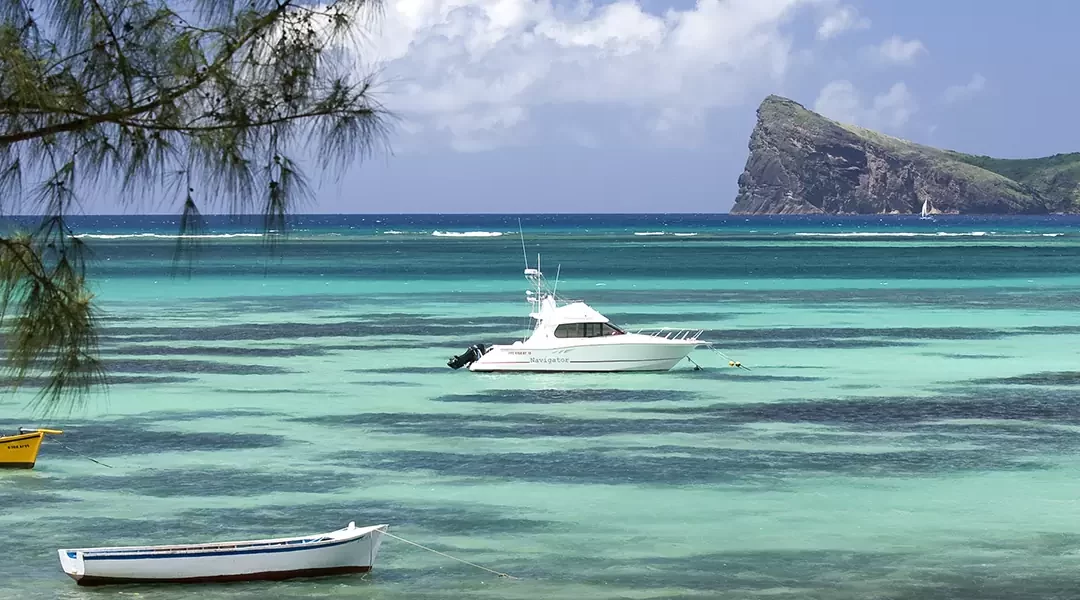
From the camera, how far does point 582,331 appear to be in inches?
1303

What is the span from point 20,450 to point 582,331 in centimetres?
1432

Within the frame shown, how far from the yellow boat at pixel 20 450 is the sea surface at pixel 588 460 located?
0.33 m

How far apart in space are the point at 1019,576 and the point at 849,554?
175 centimetres

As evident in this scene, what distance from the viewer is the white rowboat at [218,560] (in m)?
15.0

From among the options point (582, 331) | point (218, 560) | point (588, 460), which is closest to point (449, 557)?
point (218, 560)

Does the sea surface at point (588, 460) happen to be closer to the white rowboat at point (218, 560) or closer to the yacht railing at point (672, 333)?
the white rowboat at point (218, 560)

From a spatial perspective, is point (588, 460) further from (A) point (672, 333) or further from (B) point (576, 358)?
(A) point (672, 333)

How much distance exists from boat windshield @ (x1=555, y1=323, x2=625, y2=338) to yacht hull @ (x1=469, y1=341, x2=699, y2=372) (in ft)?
1.17

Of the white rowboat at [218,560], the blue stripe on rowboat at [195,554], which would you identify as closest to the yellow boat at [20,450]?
the white rowboat at [218,560]

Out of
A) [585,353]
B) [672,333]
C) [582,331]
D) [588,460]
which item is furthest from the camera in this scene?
[672,333]

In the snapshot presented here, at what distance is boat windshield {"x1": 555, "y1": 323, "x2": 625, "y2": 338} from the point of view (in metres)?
33.0

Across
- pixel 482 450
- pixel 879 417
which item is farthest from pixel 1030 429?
pixel 482 450

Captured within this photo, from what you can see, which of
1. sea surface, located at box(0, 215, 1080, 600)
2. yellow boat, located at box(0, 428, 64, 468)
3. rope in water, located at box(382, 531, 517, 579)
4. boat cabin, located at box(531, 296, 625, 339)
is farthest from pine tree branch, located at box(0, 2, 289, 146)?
boat cabin, located at box(531, 296, 625, 339)

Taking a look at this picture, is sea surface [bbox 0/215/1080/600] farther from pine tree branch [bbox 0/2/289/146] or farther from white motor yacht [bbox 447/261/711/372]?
pine tree branch [bbox 0/2/289/146]
